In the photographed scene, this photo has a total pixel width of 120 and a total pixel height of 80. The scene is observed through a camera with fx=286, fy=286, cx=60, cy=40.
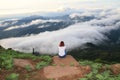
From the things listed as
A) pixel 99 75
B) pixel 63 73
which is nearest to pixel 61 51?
pixel 63 73

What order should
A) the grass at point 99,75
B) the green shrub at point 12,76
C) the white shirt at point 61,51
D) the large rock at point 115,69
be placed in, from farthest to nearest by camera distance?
the white shirt at point 61,51 → the large rock at point 115,69 → the green shrub at point 12,76 → the grass at point 99,75

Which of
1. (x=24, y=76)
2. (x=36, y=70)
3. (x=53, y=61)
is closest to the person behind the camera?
(x=24, y=76)

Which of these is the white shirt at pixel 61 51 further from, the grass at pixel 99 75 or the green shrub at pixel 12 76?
the green shrub at pixel 12 76

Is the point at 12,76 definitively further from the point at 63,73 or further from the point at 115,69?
the point at 115,69

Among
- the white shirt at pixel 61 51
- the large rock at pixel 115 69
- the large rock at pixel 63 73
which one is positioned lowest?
the large rock at pixel 115 69

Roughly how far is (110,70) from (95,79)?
3.17m

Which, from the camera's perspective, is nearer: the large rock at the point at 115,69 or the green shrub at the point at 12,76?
the green shrub at the point at 12,76

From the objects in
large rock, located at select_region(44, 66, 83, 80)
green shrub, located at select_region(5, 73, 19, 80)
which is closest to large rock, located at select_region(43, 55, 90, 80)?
large rock, located at select_region(44, 66, 83, 80)

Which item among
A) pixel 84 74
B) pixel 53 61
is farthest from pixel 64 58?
pixel 84 74

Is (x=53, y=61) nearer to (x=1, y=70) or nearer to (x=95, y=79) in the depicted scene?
(x=1, y=70)

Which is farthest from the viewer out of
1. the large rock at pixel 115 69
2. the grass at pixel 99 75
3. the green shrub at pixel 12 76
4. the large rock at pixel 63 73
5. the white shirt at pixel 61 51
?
the white shirt at pixel 61 51

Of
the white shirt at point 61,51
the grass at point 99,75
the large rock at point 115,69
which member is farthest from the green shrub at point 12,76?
the large rock at point 115,69

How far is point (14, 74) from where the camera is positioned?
22.4 metres

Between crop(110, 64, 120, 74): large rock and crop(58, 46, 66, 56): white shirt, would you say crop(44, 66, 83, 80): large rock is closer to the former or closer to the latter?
crop(110, 64, 120, 74): large rock
